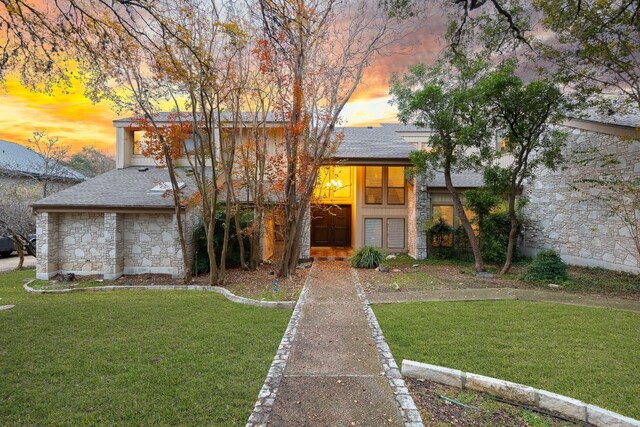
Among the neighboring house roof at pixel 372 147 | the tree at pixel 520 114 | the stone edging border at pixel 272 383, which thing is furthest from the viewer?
the neighboring house roof at pixel 372 147

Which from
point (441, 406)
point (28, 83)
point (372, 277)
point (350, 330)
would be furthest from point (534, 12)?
point (28, 83)

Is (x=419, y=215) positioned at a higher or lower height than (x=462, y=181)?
lower

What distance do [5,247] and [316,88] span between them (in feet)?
60.7

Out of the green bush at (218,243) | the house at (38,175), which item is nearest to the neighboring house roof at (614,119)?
the green bush at (218,243)

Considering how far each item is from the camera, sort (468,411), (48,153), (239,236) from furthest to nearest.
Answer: (48,153) → (239,236) → (468,411)

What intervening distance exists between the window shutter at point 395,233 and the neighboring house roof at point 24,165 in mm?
16003

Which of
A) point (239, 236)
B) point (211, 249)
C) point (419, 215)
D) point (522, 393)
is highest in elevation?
point (419, 215)

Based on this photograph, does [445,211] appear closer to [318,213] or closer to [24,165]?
[318,213]

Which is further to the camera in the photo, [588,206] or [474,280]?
[588,206]

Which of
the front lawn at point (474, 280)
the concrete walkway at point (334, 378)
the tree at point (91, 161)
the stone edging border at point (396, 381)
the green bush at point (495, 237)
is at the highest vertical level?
the tree at point (91, 161)

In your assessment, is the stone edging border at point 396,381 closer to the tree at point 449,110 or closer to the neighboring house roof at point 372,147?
the tree at point 449,110

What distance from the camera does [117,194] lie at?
11266mm

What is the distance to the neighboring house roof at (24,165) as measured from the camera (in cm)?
1638

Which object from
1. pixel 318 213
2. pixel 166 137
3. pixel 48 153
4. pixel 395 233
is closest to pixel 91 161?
pixel 48 153
